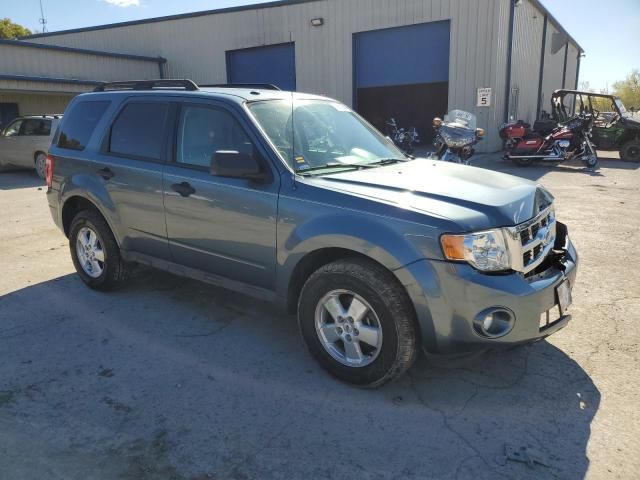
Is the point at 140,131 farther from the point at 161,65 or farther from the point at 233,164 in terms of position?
the point at 161,65

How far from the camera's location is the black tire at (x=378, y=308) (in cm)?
288

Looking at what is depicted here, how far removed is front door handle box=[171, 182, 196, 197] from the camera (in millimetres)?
3757

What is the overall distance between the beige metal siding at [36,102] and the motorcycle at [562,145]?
1690 centimetres

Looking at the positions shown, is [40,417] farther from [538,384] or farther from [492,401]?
[538,384]

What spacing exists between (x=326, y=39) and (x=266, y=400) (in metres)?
17.8

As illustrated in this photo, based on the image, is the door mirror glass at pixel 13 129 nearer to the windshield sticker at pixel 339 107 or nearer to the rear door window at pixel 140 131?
the rear door window at pixel 140 131

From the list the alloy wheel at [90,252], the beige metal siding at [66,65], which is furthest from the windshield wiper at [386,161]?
the beige metal siding at [66,65]

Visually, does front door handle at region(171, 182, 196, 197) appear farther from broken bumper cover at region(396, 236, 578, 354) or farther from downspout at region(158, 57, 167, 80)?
downspout at region(158, 57, 167, 80)

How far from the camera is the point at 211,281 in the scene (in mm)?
3863

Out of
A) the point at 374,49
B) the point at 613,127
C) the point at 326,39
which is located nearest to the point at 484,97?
the point at 613,127

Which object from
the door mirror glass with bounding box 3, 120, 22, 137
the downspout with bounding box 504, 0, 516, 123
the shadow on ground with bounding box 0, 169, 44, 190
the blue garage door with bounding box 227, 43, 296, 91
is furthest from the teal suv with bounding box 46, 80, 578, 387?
the blue garage door with bounding box 227, 43, 296, 91

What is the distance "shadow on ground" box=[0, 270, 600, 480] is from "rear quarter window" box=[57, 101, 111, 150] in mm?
1770

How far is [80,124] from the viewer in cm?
482

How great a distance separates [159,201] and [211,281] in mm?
799
